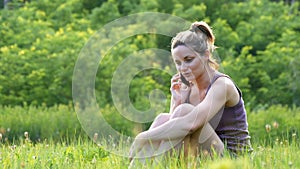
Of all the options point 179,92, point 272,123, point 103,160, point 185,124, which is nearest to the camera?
point 185,124

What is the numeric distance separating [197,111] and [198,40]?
0.51 metres

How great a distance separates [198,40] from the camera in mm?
4164

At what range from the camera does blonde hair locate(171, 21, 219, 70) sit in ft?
13.6

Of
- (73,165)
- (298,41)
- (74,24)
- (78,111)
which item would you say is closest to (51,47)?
(74,24)

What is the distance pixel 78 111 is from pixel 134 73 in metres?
2.23

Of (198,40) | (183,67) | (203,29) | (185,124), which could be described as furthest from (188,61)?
(185,124)

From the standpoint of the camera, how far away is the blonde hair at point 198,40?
4.14 meters

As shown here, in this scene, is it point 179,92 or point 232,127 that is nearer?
point 232,127

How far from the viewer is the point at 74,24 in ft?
41.8

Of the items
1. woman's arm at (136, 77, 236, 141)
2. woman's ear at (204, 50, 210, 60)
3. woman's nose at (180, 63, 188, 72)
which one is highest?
woman's ear at (204, 50, 210, 60)

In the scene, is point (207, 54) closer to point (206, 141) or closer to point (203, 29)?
point (203, 29)

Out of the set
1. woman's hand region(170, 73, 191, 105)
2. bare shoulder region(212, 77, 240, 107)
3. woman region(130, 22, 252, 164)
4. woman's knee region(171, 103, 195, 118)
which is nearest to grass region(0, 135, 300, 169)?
woman region(130, 22, 252, 164)

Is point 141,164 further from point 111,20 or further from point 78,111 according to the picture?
point 111,20

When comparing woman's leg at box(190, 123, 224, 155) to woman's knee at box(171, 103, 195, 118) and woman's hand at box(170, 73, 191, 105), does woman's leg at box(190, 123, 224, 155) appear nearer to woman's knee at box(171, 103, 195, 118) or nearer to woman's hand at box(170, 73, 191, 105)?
woman's knee at box(171, 103, 195, 118)
